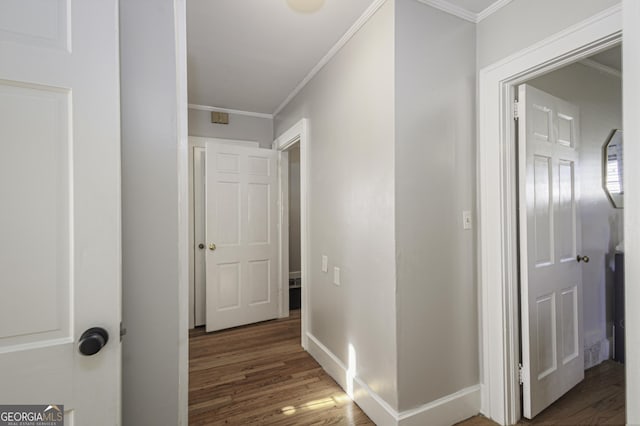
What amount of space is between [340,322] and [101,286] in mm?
1667

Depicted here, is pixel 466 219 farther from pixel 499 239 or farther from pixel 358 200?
pixel 358 200

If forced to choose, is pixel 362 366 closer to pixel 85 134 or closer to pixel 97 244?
pixel 97 244

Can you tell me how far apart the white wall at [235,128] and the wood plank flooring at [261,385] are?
7.57ft

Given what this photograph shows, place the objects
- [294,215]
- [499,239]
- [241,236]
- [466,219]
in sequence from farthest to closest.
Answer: [294,215], [241,236], [466,219], [499,239]

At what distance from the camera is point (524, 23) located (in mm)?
1547

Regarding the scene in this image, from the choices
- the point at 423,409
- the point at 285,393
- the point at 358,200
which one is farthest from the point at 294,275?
the point at 423,409

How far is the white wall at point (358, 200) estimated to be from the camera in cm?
164

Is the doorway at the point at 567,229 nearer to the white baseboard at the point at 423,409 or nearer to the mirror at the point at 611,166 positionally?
the mirror at the point at 611,166

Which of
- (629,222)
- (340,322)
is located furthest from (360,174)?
(629,222)

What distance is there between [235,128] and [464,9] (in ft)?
8.64

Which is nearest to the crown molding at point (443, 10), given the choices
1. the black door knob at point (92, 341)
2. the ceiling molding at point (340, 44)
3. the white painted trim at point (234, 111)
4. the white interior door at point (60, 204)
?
the ceiling molding at point (340, 44)

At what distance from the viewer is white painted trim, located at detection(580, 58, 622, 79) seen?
7.40ft

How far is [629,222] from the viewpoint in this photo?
0.82m

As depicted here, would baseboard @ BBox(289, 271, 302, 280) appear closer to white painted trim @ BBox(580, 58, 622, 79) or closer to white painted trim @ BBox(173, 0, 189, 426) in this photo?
white painted trim @ BBox(173, 0, 189, 426)
